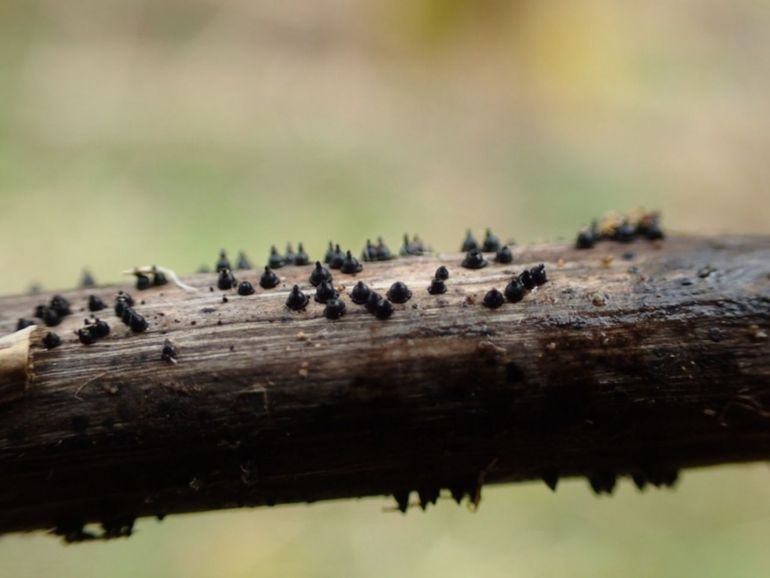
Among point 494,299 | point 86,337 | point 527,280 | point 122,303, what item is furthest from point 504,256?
point 86,337

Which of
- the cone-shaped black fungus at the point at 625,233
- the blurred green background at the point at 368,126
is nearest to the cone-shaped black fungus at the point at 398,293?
the cone-shaped black fungus at the point at 625,233

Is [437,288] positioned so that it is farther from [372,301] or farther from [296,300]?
[296,300]

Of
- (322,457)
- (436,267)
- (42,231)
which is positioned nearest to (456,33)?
(42,231)

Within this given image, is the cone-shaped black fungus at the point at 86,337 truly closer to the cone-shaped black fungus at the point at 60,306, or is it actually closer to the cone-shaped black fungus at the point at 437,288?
the cone-shaped black fungus at the point at 60,306

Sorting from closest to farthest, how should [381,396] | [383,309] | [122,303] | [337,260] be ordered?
[381,396]
[383,309]
[122,303]
[337,260]

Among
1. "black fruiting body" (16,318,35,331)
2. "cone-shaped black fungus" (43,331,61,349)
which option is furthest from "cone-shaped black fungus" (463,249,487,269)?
"black fruiting body" (16,318,35,331)

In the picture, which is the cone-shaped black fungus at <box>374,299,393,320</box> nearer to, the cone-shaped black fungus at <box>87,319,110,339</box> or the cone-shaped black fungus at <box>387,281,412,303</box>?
the cone-shaped black fungus at <box>387,281,412,303</box>

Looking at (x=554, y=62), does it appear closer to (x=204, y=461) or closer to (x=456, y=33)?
(x=456, y=33)

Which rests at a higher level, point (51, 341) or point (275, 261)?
point (275, 261)

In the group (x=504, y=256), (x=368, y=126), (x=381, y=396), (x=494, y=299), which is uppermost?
(x=368, y=126)
